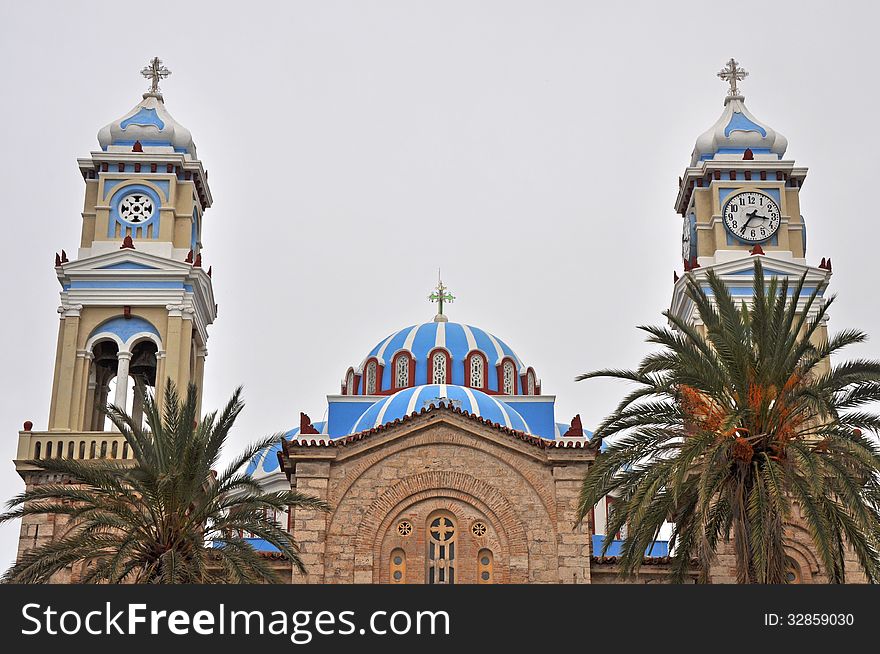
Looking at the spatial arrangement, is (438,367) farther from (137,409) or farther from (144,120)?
(144,120)

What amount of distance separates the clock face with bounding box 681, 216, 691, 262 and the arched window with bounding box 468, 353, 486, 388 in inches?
359

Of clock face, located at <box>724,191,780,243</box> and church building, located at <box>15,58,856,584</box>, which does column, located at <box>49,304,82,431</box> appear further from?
clock face, located at <box>724,191,780,243</box>

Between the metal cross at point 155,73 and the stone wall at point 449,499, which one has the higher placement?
the metal cross at point 155,73

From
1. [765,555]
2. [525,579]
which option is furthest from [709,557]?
[525,579]

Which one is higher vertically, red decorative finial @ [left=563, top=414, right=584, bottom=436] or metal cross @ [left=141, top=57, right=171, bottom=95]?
metal cross @ [left=141, top=57, right=171, bottom=95]

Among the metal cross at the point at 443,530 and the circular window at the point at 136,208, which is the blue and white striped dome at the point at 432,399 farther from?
the circular window at the point at 136,208

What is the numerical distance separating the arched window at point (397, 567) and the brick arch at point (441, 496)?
0.37 m

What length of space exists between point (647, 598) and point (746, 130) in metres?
30.4

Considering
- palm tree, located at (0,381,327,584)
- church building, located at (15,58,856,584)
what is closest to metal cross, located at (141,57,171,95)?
church building, located at (15,58,856,584)

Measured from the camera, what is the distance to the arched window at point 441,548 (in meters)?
34.1

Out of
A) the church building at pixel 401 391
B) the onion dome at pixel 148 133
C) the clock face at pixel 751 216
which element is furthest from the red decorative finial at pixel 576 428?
the onion dome at pixel 148 133

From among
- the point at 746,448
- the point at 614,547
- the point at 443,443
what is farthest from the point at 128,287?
the point at 746,448

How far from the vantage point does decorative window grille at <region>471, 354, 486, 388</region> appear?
5244 cm

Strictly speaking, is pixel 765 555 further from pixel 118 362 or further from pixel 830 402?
pixel 118 362
